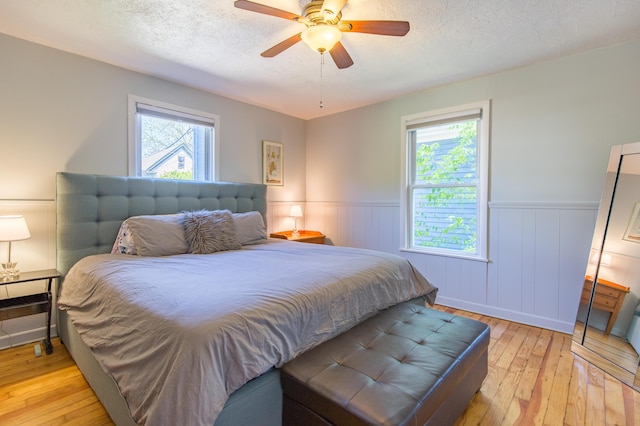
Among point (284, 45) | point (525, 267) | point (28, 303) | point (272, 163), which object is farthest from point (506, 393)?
point (272, 163)

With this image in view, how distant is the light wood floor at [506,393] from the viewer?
166 cm

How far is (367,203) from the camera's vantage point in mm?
4047

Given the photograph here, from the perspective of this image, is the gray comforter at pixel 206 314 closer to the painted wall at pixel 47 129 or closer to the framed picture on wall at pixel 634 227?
the painted wall at pixel 47 129

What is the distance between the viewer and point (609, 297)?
225 cm

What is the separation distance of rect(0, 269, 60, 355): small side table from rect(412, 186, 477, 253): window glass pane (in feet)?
11.3

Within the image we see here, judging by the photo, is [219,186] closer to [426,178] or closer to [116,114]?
[116,114]

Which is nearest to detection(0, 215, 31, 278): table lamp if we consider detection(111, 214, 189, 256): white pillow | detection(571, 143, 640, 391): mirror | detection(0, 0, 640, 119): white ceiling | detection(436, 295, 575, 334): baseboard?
detection(111, 214, 189, 256): white pillow

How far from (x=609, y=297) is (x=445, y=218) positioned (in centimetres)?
151

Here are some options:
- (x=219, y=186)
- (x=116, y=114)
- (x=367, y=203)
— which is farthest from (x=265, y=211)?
(x=116, y=114)

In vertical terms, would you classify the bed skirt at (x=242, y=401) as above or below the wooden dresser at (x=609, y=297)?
below

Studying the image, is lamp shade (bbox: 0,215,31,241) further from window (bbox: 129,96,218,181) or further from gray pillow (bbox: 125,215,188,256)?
window (bbox: 129,96,218,181)

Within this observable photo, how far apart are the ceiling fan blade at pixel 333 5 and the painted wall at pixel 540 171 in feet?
6.76

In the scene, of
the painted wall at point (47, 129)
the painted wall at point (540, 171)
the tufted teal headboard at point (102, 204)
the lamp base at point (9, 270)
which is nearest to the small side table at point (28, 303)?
the lamp base at point (9, 270)

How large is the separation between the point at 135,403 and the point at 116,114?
8.56ft
